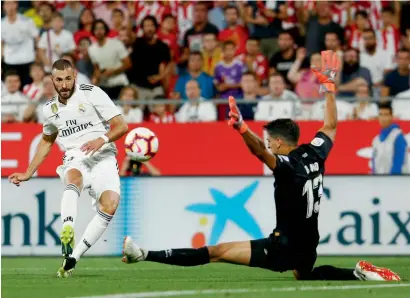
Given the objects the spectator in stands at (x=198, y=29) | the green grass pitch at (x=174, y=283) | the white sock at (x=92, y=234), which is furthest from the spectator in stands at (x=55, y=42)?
the white sock at (x=92, y=234)

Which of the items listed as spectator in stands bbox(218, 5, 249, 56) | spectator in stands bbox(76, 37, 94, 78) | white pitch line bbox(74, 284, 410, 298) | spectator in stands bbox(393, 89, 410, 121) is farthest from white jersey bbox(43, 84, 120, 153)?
spectator in stands bbox(218, 5, 249, 56)

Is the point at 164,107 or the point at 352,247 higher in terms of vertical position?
the point at 164,107

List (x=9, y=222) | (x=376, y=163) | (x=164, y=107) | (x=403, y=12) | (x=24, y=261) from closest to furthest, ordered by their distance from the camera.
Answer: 1. (x=24, y=261)
2. (x=9, y=222)
3. (x=376, y=163)
4. (x=164, y=107)
5. (x=403, y=12)

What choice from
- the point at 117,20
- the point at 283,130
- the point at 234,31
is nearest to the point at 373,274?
the point at 283,130

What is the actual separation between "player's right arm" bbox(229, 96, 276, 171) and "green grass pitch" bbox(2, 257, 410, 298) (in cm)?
107

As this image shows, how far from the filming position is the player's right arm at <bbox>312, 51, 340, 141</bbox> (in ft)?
33.9

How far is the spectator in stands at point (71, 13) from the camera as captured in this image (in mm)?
21047

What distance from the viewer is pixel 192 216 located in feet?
49.9

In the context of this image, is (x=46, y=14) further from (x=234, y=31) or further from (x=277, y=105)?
(x=277, y=105)

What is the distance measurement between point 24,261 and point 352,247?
14.0 ft

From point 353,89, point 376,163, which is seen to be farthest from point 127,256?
point 353,89

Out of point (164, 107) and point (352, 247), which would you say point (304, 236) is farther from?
point (164, 107)

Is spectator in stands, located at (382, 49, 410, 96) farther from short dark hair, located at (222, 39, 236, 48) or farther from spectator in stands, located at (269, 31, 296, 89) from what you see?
short dark hair, located at (222, 39, 236, 48)

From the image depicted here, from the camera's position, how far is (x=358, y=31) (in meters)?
19.4
